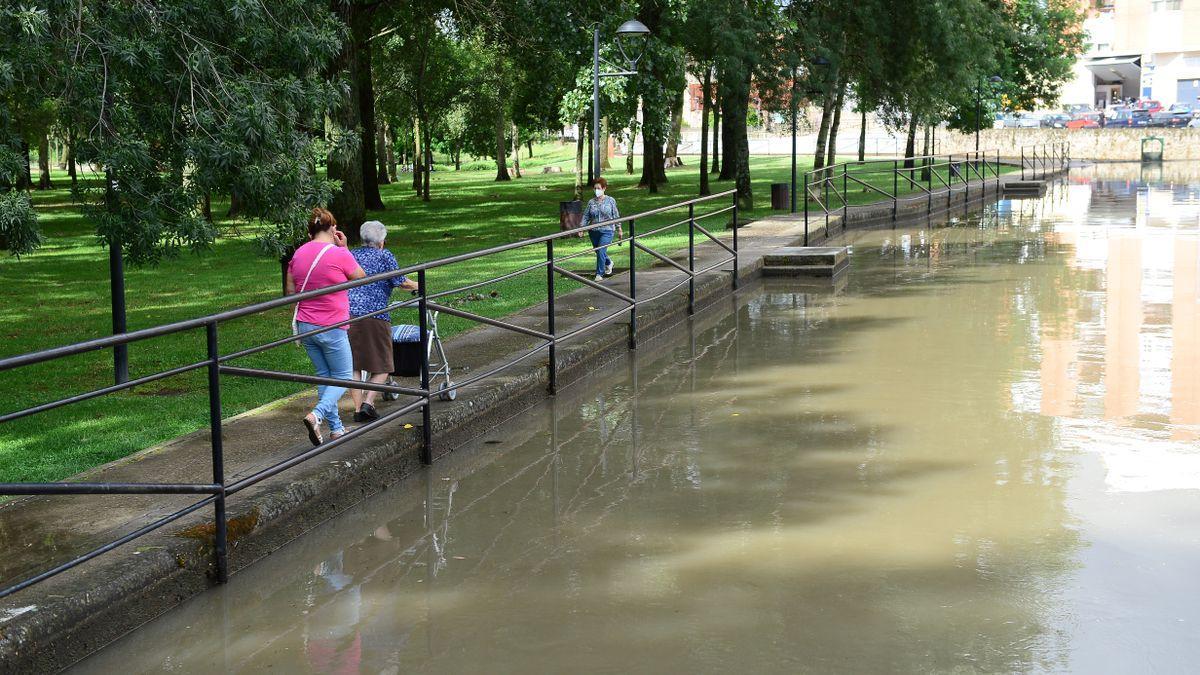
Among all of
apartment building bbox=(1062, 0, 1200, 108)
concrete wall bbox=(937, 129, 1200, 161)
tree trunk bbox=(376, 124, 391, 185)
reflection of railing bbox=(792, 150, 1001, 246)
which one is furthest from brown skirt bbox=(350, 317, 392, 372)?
apartment building bbox=(1062, 0, 1200, 108)

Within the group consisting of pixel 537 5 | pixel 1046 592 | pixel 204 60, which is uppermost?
pixel 537 5

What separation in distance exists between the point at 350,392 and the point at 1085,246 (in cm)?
1635

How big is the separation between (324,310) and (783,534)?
9.78ft

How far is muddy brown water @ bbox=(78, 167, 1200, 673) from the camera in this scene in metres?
5.18

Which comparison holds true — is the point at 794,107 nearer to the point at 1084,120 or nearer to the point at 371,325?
the point at 371,325

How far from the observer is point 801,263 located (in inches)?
712

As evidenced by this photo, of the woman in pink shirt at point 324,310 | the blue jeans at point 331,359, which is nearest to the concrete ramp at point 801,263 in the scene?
the woman in pink shirt at point 324,310

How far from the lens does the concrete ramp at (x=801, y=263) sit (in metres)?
18.0

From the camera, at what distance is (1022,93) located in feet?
205

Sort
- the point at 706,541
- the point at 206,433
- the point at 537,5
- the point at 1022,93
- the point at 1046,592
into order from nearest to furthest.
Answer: the point at 1046,592
the point at 706,541
the point at 206,433
the point at 537,5
the point at 1022,93

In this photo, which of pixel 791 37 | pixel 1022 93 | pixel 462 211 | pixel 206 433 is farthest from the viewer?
pixel 1022 93

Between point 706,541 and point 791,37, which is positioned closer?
point 706,541

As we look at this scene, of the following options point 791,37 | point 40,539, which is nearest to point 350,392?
point 40,539

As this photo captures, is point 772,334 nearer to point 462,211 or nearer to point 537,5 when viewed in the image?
point 537,5
